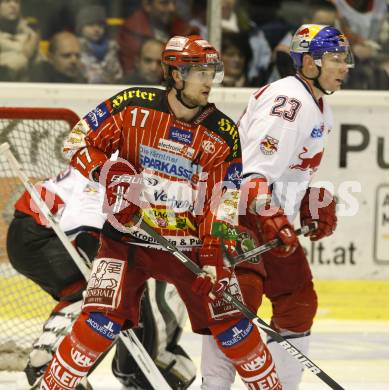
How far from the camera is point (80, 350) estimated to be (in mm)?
3586

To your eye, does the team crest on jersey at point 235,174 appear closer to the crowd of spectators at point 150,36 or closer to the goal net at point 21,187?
the goal net at point 21,187

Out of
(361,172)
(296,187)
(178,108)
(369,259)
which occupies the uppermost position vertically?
(178,108)

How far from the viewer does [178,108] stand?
367 centimetres

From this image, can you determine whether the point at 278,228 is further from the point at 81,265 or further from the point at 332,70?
the point at 81,265

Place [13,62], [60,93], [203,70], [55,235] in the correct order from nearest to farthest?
[203,70], [55,235], [60,93], [13,62]

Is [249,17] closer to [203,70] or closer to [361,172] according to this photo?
[361,172]

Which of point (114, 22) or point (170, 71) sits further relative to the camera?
point (114, 22)

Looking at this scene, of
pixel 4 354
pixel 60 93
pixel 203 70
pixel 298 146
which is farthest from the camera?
pixel 60 93

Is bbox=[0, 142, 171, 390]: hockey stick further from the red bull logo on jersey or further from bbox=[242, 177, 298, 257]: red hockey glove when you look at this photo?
the red bull logo on jersey

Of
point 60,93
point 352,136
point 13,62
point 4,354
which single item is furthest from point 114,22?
point 4,354

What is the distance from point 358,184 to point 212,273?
2.72 metres

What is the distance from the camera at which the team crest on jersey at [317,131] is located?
4051 mm

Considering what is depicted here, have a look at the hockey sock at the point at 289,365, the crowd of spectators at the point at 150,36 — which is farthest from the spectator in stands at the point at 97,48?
the hockey sock at the point at 289,365

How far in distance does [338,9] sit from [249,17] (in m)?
0.61
